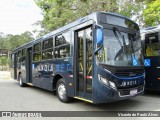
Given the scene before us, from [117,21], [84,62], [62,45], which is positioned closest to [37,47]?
[62,45]

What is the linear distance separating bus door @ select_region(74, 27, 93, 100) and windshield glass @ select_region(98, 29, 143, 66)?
495 millimetres

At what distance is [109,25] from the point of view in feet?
19.3

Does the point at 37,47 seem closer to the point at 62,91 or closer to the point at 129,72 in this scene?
the point at 62,91

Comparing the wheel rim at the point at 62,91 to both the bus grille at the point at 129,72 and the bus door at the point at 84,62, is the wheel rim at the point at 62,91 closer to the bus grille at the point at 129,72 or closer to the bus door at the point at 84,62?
the bus door at the point at 84,62

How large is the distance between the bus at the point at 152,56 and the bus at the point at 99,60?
1653 millimetres

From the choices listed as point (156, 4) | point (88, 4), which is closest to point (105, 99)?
point (156, 4)

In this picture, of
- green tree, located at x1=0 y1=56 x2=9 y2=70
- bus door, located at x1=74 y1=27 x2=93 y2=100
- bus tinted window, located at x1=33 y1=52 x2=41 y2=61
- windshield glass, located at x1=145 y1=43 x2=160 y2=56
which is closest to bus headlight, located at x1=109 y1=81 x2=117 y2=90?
bus door, located at x1=74 y1=27 x2=93 y2=100

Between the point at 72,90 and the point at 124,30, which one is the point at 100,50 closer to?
the point at 124,30

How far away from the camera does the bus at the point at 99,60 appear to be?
5.53m

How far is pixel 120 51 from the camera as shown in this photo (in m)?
5.88

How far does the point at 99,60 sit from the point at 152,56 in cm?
356

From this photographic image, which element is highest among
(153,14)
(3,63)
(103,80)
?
(153,14)

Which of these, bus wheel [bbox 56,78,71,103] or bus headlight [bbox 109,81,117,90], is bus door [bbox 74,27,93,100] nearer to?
bus headlight [bbox 109,81,117,90]

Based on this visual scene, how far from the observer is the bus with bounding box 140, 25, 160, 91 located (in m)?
7.95
